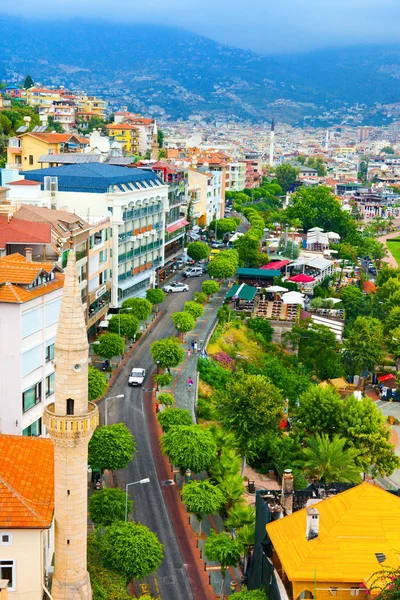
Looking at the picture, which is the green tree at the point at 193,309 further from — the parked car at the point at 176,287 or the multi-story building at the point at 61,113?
the multi-story building at the point at 61,113

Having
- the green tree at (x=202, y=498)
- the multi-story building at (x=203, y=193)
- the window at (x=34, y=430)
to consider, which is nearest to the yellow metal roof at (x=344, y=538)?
the green tree at (x=202, y=498)

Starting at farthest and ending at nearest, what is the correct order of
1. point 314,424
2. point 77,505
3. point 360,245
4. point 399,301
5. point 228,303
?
point 360,245 → point 399,301 → point 228,303 → point 314,424 → point 77,505

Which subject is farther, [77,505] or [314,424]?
[314,424]

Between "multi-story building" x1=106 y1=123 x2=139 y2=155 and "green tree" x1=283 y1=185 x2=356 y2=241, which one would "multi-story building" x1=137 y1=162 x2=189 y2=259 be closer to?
"green tree" x1=283 y1=185 x2=356 y2=241

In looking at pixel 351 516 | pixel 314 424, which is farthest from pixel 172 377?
pixel 351 516

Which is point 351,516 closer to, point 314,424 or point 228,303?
point 314,424

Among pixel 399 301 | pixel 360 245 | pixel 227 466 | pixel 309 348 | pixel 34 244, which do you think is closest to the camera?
pixel 227 466

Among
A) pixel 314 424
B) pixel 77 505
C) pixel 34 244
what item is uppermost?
pixel 34 244
